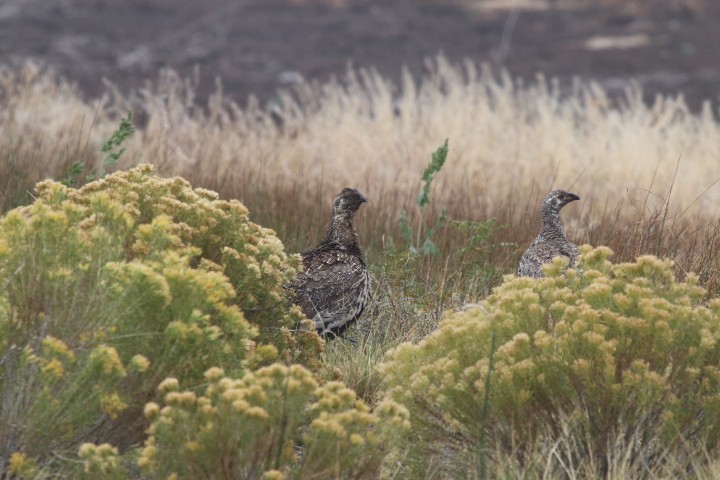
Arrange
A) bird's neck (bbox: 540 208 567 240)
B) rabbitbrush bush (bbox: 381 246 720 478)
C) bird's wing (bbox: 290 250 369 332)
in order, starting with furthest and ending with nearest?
1. bird's neck (bbox: 540 208 567 240)
2. bird's wing (bbox: 290 250 369 332)
3. rabbitbrush bush (bbox: 381 246 720 478)

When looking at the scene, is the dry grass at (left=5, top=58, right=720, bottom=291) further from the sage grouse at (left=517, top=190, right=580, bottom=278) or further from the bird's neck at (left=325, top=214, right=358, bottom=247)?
the bird's neck at (left=325, top=214, right=358, bottom=247)

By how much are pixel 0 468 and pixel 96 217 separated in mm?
906

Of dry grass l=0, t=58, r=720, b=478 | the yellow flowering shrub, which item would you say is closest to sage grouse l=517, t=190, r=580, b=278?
dry grass l=0, t=58, r=720, b=478

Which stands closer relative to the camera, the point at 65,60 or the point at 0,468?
the point at 0,468

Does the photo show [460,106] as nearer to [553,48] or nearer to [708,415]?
[708,415]

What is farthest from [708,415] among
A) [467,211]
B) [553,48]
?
[553,48]

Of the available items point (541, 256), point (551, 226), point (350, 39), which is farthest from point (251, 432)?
point (350, 39)

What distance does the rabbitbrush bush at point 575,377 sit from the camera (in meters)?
3.60

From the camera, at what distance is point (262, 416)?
3070 millimetres

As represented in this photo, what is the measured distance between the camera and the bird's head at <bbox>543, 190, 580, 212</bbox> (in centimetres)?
638

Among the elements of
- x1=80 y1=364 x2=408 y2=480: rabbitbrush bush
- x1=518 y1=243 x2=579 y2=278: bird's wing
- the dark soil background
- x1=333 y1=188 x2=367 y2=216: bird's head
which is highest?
the dark soil background

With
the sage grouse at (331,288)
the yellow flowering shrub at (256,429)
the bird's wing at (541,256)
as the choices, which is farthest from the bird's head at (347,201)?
the yellow flowering shrub at (256,429)

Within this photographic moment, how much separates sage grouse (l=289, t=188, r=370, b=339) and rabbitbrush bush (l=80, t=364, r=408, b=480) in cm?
172

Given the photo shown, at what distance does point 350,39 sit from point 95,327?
21265 mm
